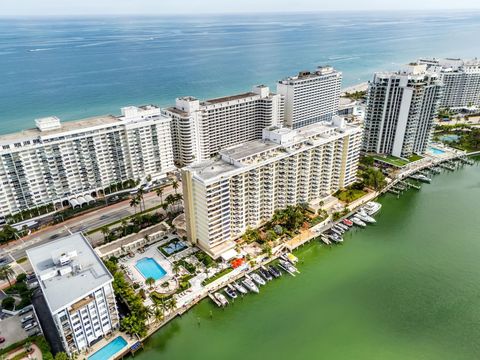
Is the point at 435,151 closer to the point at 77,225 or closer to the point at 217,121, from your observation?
the point at 217,121

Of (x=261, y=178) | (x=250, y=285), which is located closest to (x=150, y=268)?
(x=250, y=285)

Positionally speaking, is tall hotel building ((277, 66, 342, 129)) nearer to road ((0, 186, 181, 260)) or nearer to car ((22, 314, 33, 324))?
road ((0, 186, 181, 260))

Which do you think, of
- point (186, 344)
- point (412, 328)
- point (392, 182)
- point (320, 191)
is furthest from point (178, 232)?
point (392, 182)

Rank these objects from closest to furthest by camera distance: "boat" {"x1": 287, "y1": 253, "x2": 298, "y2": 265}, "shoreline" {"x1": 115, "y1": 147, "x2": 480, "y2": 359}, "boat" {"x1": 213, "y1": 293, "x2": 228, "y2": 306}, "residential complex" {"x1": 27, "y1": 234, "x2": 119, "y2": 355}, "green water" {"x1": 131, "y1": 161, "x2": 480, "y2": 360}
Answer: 1. "residential complex" {"x1": 27, "y1": 234, "x2": 119, "y2": 355}
2. "green water" {"x1": 131, "y1": 161, "x2": 480, "y2": 360}
3. "shoreline" {"x1": 115, "y1": 147, "x2": 480, "y2": 359}
4. "boat" {"x1": 213, "y1": 293, "x2": 228, "y2": 306}
5. "boat" {"x1": 287, "y1": 253, "x2": 298, "y2": 265}

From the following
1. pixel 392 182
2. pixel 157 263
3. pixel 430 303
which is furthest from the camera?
pixel 392 182

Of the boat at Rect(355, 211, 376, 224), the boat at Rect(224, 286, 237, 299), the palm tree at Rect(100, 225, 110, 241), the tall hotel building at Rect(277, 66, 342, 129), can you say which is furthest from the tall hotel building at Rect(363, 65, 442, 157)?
the palm tree at Rect(100, 225, 110, 241)

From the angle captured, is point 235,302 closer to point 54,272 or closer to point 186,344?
point 186,344
